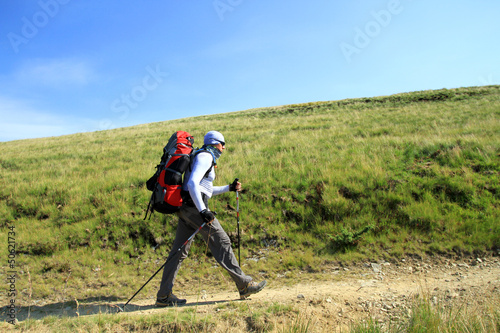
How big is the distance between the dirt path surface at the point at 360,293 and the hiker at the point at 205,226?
0.26 m

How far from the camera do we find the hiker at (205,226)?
3971 mm

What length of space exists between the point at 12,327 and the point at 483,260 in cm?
713

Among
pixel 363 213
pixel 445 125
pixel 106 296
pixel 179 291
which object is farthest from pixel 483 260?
pixel 445 125

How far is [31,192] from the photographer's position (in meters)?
8.79

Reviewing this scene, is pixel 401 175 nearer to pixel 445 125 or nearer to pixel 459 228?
pixel 459 228

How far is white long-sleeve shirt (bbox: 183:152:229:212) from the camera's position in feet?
12.8

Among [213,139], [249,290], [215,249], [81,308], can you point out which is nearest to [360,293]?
[249,290]

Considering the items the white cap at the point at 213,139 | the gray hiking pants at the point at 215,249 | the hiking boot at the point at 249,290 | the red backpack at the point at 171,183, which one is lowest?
the hiking boot at the point at 249,290

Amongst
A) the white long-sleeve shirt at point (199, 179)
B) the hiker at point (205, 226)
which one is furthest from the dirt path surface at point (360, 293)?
the white long-sleeve shirt at point (199, 179)

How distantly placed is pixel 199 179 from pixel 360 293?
296 cm

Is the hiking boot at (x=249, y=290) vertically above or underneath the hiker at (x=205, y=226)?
underneath

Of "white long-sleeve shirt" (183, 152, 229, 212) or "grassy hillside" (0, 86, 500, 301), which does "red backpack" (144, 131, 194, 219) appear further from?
"grassy hillside" (0, 86, 500, 301)

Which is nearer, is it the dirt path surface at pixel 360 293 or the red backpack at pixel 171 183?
the dirt path surface at pixel 360 293

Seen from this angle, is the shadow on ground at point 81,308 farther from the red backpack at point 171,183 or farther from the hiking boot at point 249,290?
the red backpack at point 171,183
